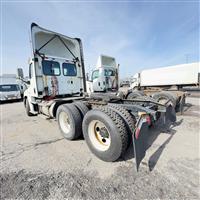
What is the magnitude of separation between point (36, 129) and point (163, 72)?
601 inches

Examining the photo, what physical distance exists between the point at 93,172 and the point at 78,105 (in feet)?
6.17

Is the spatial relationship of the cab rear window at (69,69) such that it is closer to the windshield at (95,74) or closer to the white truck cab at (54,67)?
the white truck cab at (54,67)

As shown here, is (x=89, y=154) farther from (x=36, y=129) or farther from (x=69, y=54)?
(x=69, y=54)

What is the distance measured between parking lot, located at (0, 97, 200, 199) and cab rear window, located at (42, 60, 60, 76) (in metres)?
2.78

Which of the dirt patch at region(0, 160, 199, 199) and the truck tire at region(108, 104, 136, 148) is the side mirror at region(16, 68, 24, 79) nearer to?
the dirt patch at region(0, 160, 199, 199)

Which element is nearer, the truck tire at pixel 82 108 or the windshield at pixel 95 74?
the truck tire at pixel 82 108

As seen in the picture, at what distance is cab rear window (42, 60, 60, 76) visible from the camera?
5.12 m

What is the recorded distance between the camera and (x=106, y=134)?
272cm

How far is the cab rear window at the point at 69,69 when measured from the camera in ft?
18.7

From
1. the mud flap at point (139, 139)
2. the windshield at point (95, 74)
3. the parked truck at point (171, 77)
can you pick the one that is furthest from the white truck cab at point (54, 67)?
the parked truck at point (171, 77)

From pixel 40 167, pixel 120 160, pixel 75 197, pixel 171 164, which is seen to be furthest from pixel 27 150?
pixel 171 164

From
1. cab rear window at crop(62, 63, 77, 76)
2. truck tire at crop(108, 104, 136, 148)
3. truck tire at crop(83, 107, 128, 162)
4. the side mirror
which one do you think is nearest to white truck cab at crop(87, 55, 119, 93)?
cab rear window at crop(62, 63, 77, 76)

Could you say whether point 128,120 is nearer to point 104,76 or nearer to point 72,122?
point 72,122

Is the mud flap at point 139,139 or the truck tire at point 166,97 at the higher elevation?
the truck tire at point 166,97
